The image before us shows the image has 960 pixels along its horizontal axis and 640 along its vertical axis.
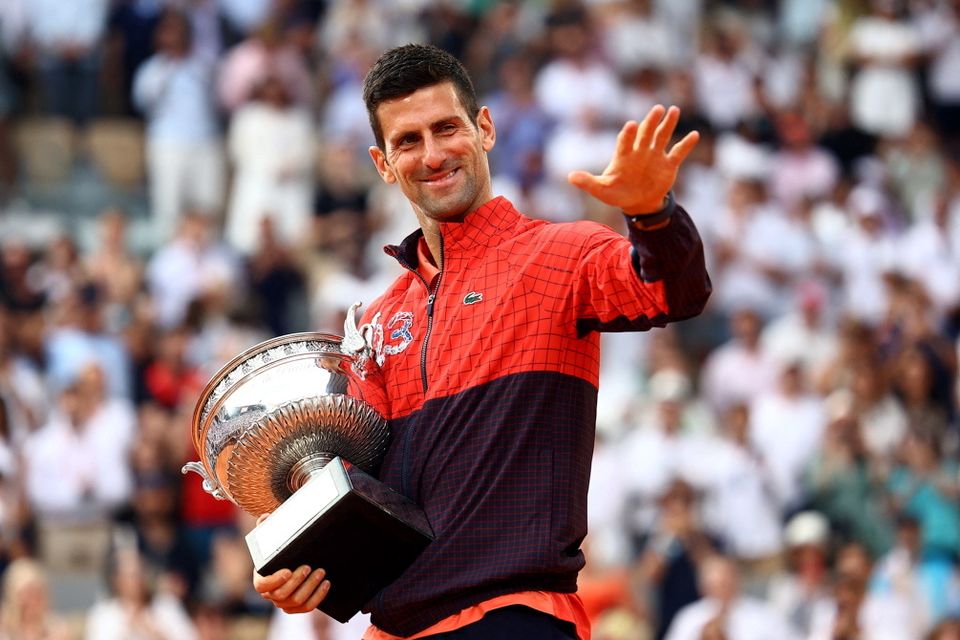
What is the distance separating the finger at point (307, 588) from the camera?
13.6ft

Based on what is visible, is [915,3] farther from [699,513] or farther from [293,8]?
[699,513]

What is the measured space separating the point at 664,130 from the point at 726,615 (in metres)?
6.57

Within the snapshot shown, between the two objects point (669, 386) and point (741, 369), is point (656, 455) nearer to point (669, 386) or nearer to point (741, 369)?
point (669, 386)

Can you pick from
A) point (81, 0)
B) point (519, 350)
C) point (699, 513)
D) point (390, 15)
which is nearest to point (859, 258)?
point (699, 513)

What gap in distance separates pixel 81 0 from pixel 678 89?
523cm

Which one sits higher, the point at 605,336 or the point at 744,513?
the point at 605,336

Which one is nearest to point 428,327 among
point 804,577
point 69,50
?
point 804,577

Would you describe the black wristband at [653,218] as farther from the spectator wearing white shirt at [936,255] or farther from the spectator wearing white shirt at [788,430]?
the spectator wearing white shirt at [936,255]

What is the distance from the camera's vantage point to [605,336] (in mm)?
12750

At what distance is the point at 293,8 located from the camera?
51.0 feet

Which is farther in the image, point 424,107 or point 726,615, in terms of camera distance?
point 726,615

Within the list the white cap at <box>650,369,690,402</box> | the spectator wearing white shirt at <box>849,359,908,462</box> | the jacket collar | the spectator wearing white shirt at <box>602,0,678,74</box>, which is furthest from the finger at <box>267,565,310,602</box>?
the spectator wearing white shirt at <box>602,0,678,74</box>

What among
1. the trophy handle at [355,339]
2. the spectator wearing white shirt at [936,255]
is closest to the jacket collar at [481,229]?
the trophy handle at [355,339]

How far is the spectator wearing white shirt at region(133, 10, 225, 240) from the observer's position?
1430cm
